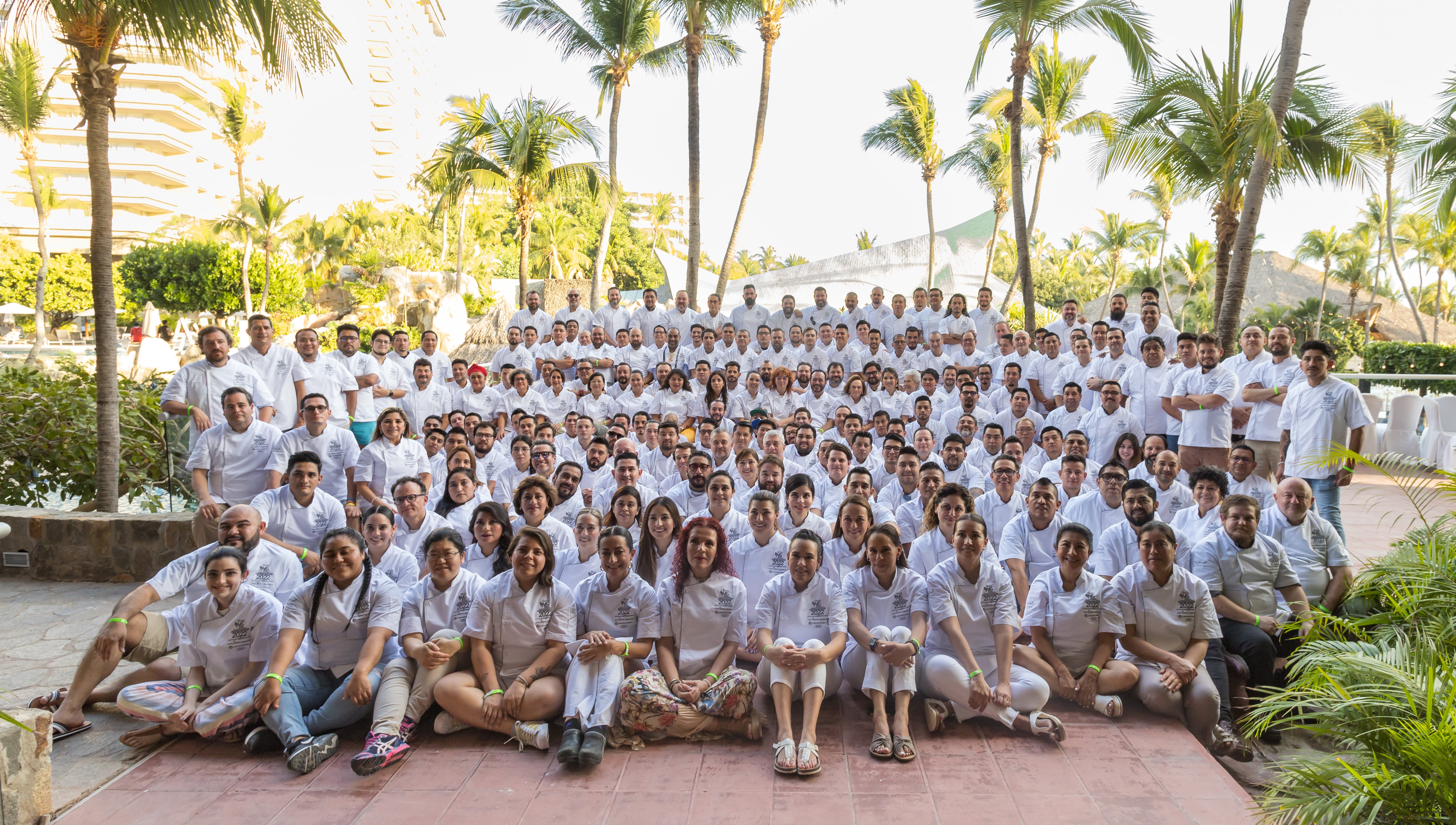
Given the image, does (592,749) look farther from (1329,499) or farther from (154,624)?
(1329,499)

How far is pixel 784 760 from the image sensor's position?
4137mm

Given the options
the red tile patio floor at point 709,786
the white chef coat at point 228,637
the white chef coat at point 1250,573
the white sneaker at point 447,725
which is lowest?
the red tile patio floor at point 709,786

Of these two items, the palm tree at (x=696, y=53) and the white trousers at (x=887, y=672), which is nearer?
the white trousers at (x=887, y=672)

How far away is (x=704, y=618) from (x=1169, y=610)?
2675 mm

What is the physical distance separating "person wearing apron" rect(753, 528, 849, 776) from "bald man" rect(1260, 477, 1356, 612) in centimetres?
292

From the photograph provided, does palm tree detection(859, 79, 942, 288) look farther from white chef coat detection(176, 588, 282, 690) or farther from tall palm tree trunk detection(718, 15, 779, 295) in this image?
white chef coat detection(176, 588, 282, 690)

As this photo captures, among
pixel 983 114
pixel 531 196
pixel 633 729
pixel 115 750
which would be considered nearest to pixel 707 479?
pixel 633 729

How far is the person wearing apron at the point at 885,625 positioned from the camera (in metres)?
4.55

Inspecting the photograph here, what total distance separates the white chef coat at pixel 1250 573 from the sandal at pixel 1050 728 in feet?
5.01

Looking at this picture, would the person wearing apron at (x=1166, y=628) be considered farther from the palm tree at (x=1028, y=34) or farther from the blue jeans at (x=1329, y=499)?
the palm tree at (x=1028, y=34)

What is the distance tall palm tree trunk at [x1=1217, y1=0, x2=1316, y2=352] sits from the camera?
912cm

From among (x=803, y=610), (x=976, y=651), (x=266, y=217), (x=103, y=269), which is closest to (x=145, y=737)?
(x=803, y=610)

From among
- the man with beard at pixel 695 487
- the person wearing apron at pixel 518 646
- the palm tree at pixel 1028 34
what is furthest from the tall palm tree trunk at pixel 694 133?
the person wearing apron at pixel 518 646

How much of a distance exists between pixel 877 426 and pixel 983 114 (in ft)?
55.0
